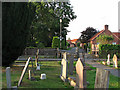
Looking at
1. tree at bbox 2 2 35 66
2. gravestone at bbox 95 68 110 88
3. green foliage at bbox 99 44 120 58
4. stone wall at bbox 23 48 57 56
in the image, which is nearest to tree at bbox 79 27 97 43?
stone wall at bbox 23 48 57 56

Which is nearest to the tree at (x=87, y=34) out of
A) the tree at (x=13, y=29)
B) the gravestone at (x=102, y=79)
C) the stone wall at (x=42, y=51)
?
the stone wall at (x=42, y=51)

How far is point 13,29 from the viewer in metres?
8.98

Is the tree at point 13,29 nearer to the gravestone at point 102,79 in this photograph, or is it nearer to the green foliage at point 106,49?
the gravestone at point 102,79

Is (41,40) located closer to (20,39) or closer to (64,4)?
(64,4)

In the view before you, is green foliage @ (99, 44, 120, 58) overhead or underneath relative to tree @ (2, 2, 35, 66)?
underneath

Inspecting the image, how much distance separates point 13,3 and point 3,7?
74 centimetres

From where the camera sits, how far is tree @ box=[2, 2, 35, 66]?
28.9 feet

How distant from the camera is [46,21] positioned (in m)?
33.6

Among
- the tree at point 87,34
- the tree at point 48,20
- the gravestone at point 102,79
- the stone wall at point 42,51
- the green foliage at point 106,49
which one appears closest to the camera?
the gravestone at point 102,79

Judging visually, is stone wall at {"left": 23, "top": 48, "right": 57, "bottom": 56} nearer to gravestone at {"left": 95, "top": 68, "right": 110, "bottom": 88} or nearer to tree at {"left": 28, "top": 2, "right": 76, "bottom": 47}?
tree at {"left": 28, "top": 2, "right": 76, "bottom": 47}

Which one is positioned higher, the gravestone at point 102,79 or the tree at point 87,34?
the tree at point 87,34

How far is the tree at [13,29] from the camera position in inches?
346

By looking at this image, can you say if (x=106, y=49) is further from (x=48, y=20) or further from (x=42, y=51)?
(x=48, y=20)

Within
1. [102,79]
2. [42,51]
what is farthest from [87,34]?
[102,79]
